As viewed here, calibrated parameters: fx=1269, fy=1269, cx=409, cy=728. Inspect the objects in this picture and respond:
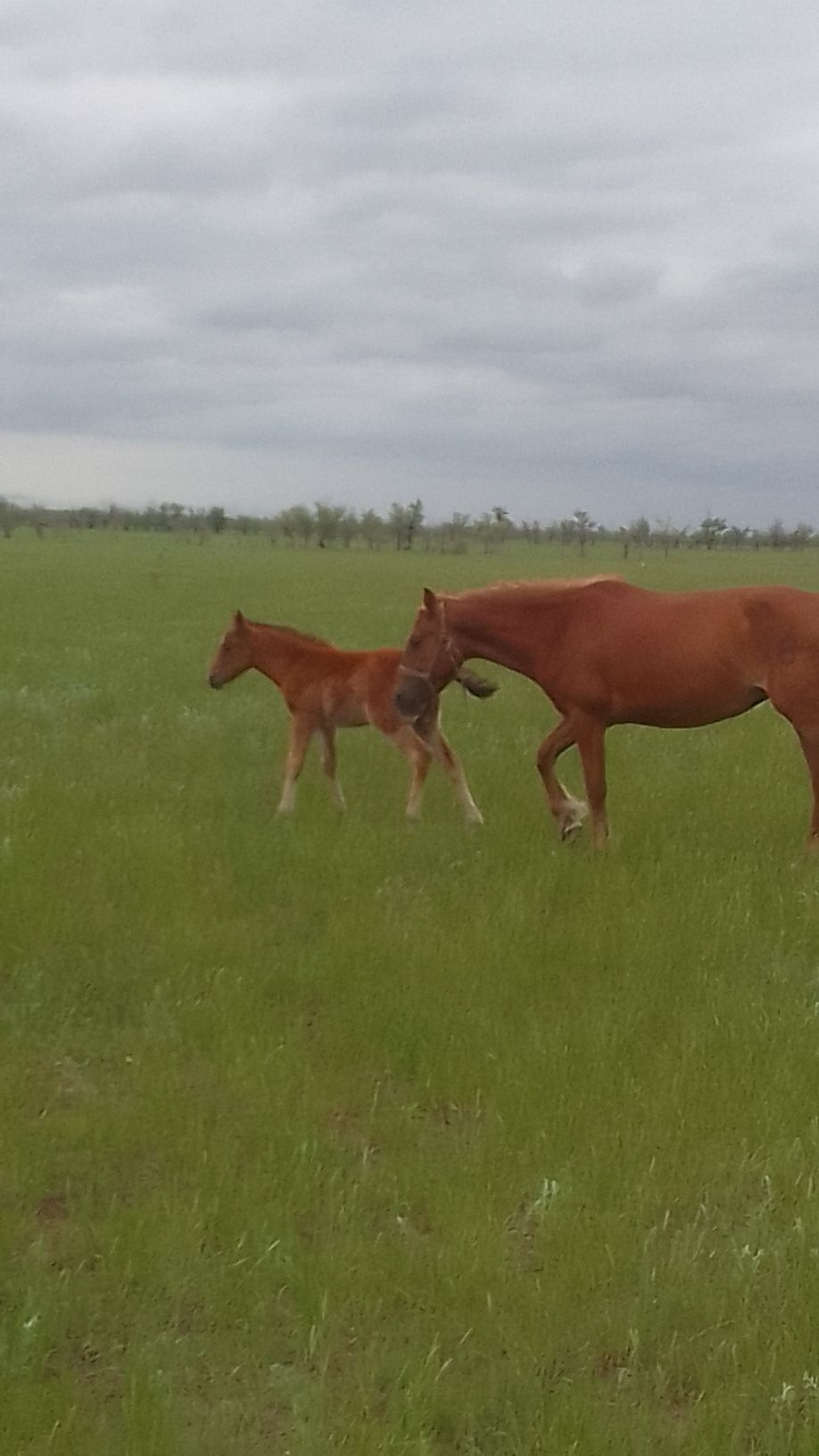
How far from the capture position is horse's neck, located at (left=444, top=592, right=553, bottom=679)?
894 cm

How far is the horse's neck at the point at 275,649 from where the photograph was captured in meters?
10.2

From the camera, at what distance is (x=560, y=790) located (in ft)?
29.6

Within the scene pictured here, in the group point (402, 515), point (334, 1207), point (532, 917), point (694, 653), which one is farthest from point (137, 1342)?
point (402, 515)

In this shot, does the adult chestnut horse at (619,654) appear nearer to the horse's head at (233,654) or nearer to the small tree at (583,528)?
the horse's head at (233,654)

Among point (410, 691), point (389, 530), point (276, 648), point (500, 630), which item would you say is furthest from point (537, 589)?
point (389, 530)

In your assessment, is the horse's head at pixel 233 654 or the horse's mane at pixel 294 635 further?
the horse's head at pixel 233 654

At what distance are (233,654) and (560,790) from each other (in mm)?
3115

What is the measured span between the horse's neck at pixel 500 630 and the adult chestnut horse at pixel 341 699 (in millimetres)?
272

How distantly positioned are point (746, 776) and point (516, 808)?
2448 mm

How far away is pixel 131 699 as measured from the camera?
14.4 meters

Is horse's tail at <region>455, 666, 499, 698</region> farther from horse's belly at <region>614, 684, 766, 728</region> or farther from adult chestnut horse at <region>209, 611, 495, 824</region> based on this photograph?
horse's belly at <region>614, 684, 766, 728</region>

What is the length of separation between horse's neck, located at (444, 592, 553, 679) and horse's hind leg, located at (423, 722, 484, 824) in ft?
2.76

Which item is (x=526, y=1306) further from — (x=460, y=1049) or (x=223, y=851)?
(x=223, y=851)

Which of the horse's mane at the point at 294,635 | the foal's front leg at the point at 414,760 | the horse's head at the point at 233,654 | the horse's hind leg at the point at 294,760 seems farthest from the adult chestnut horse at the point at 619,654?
the horse's head at the point at 233,654
